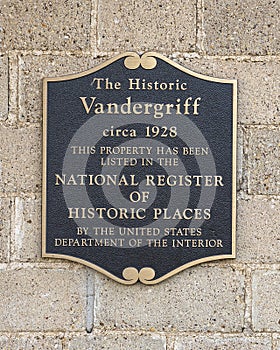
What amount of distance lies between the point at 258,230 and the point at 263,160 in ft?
0.98

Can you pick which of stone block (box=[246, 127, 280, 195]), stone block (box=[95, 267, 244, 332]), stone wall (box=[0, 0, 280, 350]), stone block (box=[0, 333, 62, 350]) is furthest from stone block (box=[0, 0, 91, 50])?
stone block (box=[0, 333, 62, 350])

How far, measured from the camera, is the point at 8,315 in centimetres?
300

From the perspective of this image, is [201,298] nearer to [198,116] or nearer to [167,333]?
[167,333]

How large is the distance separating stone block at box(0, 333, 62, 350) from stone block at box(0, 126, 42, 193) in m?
0.62

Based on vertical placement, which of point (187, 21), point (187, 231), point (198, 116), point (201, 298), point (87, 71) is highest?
point (187, 21)

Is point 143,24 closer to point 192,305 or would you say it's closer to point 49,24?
point 49,24

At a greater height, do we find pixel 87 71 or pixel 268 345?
pixel 87 71

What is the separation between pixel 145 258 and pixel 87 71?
0.83 m

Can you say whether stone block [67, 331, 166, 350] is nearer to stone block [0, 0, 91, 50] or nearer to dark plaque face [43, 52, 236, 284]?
dark plaque face [43, 52, 236, 284]

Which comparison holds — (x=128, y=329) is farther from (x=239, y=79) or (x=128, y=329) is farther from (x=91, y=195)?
(x=239, y=79)

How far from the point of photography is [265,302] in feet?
9.75

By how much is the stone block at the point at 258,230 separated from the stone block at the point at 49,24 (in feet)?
3.29

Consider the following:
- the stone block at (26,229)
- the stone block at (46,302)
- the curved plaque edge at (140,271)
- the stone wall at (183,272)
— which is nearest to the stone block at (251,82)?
the stone wall at (183,272)

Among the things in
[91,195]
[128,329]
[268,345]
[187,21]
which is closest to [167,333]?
[128,329]
